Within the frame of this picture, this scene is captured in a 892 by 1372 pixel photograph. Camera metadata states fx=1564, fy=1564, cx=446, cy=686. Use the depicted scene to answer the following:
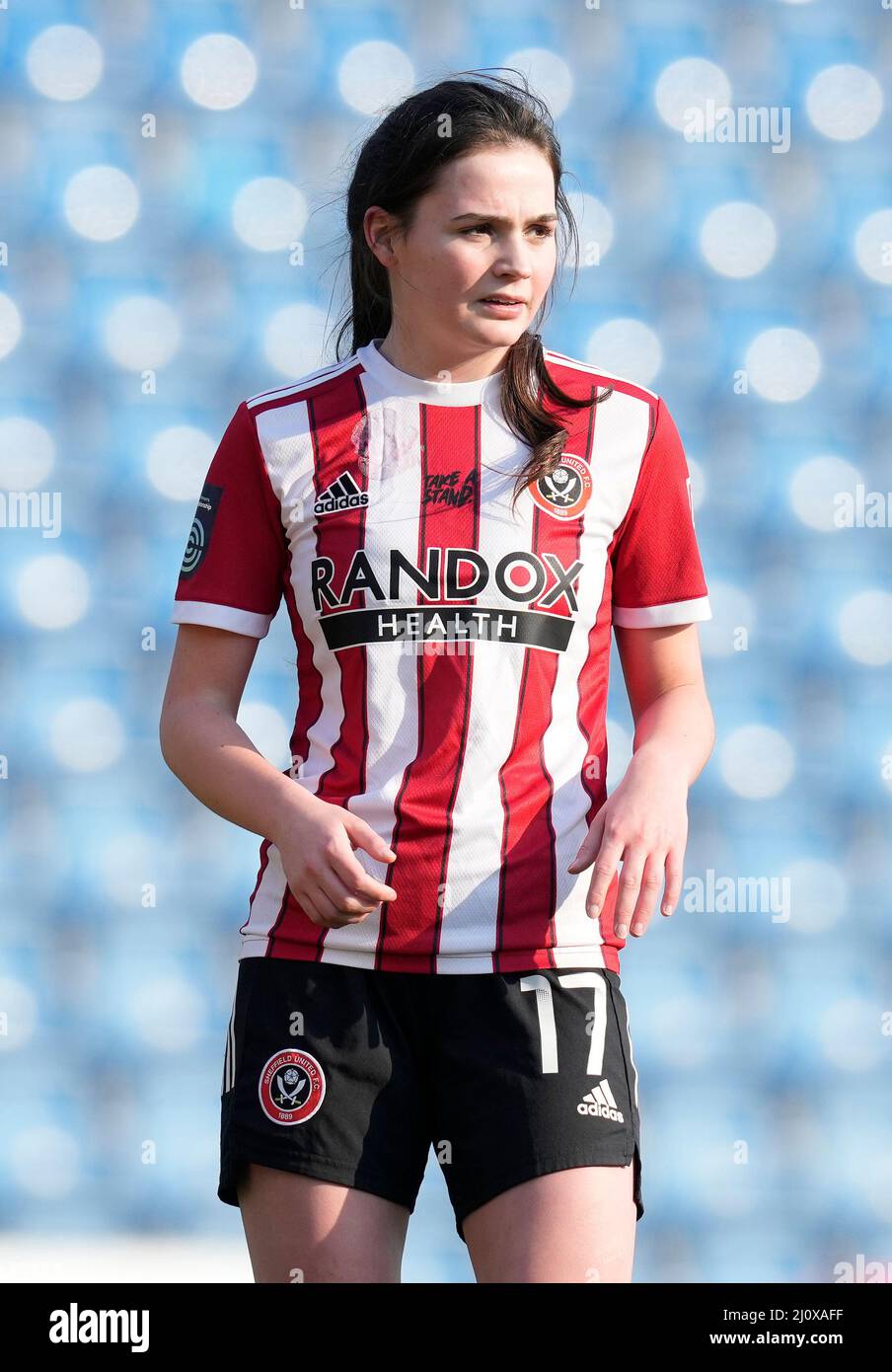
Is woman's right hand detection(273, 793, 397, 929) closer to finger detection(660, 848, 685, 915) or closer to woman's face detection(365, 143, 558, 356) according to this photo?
finger detection(660, 848, 685, 915)

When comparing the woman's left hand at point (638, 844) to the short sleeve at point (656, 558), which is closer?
the woman's left hand at point (638, 844)

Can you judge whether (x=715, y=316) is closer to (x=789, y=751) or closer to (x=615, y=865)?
(x=789, y=751)

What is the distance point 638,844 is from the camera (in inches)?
46.0

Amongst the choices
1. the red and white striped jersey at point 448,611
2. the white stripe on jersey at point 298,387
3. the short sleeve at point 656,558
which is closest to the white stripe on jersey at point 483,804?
the red and white striped jersey at point 448,611

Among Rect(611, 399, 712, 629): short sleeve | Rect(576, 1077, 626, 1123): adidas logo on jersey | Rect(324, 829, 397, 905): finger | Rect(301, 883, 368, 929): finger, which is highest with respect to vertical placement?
Rect(611, 399, 712, 629): short sleeve

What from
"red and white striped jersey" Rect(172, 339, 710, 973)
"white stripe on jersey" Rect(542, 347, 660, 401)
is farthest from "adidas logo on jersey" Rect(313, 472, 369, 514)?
"white stripe on jersey" Rect(542, 347, 660, 401)

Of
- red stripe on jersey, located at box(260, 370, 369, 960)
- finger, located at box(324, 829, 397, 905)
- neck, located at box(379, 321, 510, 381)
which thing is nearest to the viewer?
finger, located at box(324, 829, 397, 905)

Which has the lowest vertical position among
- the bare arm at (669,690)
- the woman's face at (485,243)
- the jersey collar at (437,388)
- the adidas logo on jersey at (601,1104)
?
the adidas logo on jersey at (601,1104)

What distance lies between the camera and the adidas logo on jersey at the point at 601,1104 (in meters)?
1.17

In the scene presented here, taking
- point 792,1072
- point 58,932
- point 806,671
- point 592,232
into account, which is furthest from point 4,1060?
point 592,232

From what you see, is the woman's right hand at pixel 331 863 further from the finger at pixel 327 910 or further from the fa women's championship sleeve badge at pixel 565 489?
the fa women's championship sleeve badge at pixel 565 489

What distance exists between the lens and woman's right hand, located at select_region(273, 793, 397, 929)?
1129 millimetres

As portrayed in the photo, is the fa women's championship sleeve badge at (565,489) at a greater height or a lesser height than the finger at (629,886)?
greater

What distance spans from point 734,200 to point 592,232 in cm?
22
